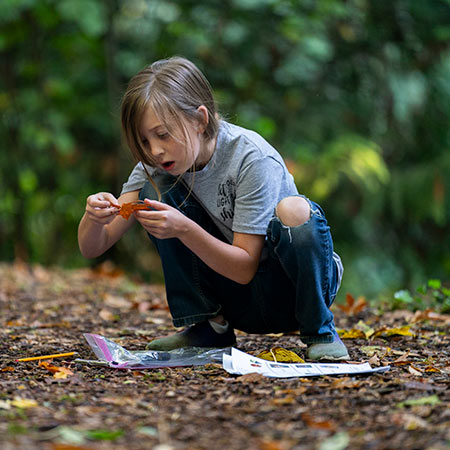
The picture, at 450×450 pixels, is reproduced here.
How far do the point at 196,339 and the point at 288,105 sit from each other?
158 inches

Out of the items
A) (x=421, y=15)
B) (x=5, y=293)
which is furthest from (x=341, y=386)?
(x=421, y=15)

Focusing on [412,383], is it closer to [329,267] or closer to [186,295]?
[329,267]

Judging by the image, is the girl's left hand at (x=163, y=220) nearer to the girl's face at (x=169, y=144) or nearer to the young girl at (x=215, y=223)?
the young girl at (x=215, y=223)

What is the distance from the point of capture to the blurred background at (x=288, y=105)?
17.7 ft

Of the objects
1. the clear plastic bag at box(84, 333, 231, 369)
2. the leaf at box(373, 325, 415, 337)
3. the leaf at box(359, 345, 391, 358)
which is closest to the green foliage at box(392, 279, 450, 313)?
the leaf at box(373, 325, 415, 337)

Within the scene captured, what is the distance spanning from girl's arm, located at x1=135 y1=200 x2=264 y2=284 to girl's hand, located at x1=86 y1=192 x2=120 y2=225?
11 centimetres

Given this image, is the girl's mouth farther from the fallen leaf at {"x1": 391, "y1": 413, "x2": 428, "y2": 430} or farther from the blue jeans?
the fallen leaf at {"x1": 391, "y1": 413, "x2": 428, "y2": 430}

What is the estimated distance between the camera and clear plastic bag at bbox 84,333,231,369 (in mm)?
1938

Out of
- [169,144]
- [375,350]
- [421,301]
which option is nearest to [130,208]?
[169,144]

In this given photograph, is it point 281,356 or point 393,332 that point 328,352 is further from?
point 393,332

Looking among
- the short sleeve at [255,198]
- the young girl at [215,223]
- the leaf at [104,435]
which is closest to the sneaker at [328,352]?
the young girl at [215,223]

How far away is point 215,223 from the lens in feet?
7.22

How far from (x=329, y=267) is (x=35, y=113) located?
4400 mm

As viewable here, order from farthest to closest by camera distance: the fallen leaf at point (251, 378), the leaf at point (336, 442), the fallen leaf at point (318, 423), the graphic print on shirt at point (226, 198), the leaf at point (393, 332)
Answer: the leaf at point (393, 332) → the graphic print on shirt at point (226, 198) → the fallen leaf at point (251, 378) → the fallen leaf at point (318, 423) → the leaf at point (336, 442)
